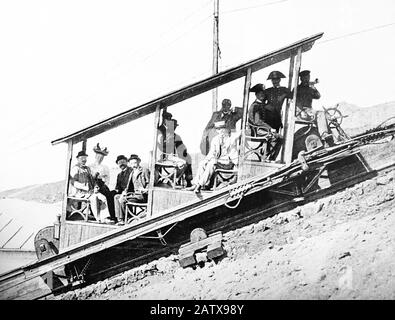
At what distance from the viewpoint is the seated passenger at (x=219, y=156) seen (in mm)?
6832

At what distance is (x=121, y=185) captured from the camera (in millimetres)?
7648

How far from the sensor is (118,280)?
748 cm

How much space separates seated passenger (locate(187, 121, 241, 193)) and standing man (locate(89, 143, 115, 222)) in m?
1.46

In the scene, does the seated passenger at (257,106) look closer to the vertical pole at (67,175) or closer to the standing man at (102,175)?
the standing man at (102,175)

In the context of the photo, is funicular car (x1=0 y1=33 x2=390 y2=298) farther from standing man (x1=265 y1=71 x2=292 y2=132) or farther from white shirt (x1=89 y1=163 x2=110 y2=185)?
white shirt (x1=89 y1=163 x2=110 y2=185)

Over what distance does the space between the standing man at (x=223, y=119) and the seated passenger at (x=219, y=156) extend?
12 cm

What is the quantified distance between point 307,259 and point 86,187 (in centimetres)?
352

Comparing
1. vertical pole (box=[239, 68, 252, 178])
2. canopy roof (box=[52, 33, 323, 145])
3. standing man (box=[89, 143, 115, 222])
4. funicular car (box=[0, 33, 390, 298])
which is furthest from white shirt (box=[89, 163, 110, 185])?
vertical pole (box=[239, 68, 252, 178])

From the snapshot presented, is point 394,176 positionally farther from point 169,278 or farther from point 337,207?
point 169,278

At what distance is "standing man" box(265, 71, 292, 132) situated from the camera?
277 inches

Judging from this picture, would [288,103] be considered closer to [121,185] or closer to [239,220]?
[239,220]
